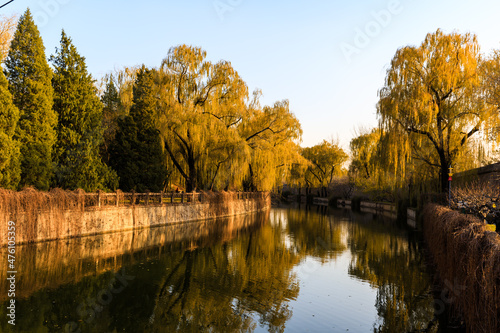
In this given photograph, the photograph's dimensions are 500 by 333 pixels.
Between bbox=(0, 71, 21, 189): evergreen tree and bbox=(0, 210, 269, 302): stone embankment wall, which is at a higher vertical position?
bbox=(0, 71, 21, 189): evergreen tree

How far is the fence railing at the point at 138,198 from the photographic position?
56.6 ft

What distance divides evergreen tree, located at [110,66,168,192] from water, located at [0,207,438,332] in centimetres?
862

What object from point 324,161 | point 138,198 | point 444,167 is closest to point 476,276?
point 444,167

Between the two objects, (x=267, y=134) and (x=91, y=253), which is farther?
(x=267, y=134)

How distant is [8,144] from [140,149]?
9877 millimetres

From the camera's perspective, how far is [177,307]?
7.69 m

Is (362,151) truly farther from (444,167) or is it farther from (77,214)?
(77,214)

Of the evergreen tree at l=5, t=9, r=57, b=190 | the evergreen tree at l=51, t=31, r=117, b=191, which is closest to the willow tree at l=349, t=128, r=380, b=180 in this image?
the evergreen tree at l=51, t=31, r=117, b=191

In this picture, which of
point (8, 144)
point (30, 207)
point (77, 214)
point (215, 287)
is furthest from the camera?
point (77, 214)

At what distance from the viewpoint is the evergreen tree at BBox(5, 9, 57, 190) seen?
54.5 ft

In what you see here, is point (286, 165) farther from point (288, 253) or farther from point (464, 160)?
point (288, 253)

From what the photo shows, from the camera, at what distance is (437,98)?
21516mm

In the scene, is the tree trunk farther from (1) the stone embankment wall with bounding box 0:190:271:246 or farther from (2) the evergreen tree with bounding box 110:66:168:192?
(2) the evergreen tree with bounding box 110:66:168:192

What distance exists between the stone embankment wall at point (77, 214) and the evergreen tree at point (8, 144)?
1.97 m
